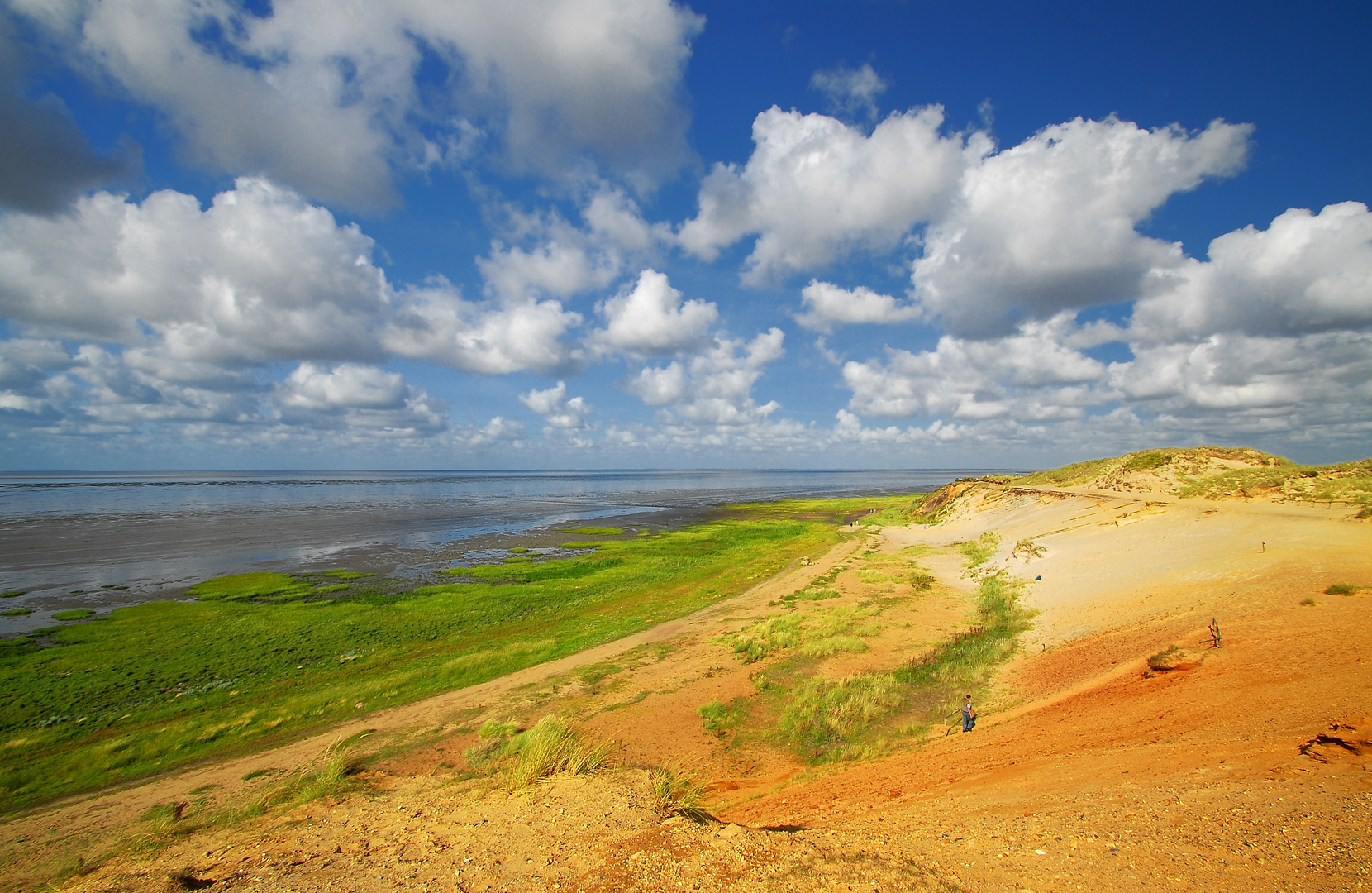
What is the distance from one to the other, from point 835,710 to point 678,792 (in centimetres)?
505

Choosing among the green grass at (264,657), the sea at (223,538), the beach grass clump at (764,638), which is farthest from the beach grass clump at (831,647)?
the sea at (223,538)

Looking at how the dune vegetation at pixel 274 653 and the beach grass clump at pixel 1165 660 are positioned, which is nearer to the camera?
the beach grass clump at pixel 1165 660

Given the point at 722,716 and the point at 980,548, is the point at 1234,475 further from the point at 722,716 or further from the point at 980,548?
the point at 722,716

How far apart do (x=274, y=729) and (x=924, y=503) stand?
68.7 m

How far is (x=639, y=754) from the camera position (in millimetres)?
11953

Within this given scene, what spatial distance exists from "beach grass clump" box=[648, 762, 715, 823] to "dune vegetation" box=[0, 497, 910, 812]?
915cm

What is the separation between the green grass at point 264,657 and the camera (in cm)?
1340

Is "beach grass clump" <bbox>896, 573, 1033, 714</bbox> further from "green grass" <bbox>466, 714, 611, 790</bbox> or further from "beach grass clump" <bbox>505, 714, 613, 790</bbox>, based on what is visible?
"green grass" <bbox>466, 714, 611, 790</bbox>

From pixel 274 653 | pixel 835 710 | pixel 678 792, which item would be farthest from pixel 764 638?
pixel 274 653

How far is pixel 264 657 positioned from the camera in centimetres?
1959

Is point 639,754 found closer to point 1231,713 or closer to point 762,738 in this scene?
point 762,738

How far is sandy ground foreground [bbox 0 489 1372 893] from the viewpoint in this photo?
6.20 m

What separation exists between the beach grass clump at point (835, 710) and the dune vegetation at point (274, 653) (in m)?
9.39

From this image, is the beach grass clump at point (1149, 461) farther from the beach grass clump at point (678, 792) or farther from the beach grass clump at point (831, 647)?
the beach grass clump at point (678, 792)
